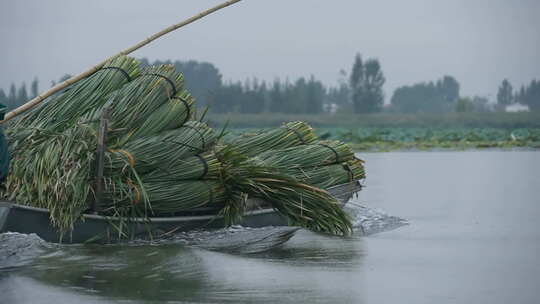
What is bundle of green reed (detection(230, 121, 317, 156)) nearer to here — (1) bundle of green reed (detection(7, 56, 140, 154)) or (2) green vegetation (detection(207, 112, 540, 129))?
(1) bundle of green reed (detection(7, 56, 140, 154))

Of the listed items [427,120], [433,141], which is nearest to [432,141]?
[433,141]

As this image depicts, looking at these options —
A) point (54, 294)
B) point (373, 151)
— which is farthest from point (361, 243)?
point (373, 151)

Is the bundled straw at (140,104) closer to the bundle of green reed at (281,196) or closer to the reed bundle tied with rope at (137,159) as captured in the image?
the reed bundle tied with rope at (137,159)

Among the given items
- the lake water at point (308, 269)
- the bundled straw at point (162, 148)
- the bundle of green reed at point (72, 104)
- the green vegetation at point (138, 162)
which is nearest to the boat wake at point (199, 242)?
the lake water at point (308, 269)

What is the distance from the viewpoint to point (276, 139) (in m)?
11.6

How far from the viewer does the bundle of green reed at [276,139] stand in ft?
37.2

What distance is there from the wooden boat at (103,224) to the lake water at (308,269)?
200 millimetres

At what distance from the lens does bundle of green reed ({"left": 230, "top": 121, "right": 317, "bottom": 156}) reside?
1133 cm

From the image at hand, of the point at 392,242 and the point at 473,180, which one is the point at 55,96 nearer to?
the point at 392,242

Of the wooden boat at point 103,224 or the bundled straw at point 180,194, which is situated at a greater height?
the bundled straw at point 180,194

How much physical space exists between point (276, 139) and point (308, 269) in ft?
11.4

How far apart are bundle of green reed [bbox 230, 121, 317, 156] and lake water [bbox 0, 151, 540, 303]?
53.3 inches

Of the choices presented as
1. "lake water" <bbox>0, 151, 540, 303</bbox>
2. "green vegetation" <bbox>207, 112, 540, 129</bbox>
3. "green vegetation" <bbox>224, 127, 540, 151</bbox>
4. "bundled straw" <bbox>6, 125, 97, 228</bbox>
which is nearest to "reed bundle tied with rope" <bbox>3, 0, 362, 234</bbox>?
"bundled straw" <bbox>6, 125, 97, 228</bbox>

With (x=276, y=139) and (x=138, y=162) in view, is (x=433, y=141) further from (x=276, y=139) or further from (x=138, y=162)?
(x=138, y=162)
